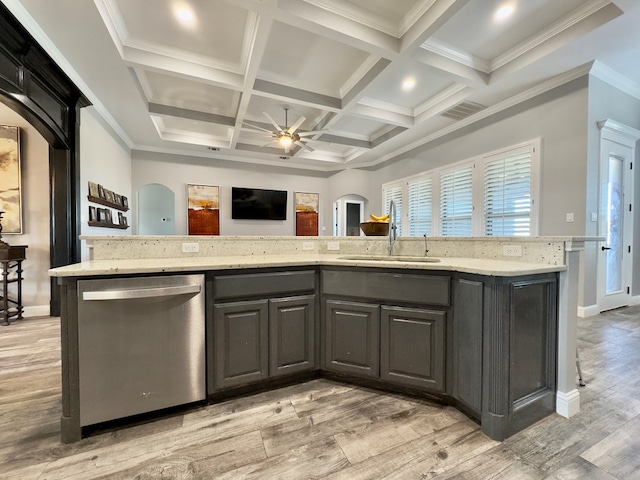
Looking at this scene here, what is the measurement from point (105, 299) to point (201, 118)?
14.4 ft

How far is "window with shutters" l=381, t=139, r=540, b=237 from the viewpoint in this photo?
3.84 m

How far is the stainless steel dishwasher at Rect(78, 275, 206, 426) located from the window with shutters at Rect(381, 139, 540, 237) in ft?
14.0

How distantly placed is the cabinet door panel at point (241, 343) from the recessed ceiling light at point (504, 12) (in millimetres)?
3448

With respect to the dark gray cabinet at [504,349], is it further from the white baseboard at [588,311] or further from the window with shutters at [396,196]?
the window with shutters at [396,196]

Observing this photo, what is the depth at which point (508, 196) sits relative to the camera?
4.08 metres

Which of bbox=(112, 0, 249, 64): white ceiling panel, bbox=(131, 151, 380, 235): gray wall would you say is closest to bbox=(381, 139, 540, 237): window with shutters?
bbox=(131, 151, 380, 235): gray wall

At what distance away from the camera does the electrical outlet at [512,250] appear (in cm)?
185

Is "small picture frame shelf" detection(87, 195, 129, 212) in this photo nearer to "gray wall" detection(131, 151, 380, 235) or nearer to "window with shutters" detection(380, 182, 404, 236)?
"gray wall" detection(131, 151, 380, 235)

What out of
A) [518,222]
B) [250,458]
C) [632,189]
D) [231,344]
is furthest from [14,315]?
[632,189]

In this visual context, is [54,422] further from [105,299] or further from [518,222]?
[518,222]

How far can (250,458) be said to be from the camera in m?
1.34

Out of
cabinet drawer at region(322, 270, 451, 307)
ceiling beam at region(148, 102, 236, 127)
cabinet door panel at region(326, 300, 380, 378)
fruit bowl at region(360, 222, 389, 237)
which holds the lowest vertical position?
cabinet door panel at region(326, 300, 380, 378)

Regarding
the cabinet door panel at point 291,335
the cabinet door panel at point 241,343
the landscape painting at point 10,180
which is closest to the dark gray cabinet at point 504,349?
the cabinet door panel at point 291,335

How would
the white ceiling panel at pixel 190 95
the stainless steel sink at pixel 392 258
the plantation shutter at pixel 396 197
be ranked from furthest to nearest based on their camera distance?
the plantation shutter at pixel 396 197 < the white ceiling panel at pixel 190 95 < the stainless steel sink at pixel 392 258
